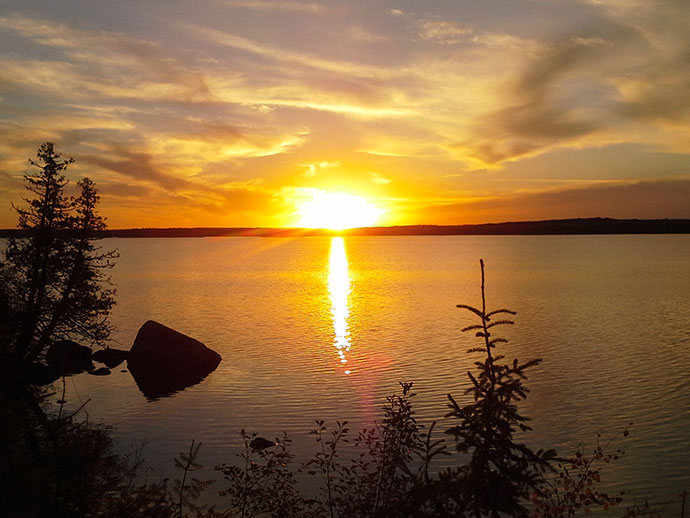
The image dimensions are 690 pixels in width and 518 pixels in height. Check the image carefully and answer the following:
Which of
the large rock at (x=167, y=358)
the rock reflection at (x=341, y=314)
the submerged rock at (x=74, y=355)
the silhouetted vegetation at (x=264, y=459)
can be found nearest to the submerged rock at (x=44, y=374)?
the submerged rock at (x=74, y=355)

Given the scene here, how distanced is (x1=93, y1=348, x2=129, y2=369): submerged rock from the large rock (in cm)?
179

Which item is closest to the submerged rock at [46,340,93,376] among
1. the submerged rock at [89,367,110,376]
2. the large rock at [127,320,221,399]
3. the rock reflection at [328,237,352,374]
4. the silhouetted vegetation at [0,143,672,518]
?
the submerged rock at [89,367,110,376]

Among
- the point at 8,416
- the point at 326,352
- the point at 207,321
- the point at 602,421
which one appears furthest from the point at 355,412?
the point at 207,321

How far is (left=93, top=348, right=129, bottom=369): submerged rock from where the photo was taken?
41.4 metres

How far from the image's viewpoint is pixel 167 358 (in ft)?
129

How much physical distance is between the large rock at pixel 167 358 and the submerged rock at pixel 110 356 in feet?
5.87

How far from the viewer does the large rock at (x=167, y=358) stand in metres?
37.2

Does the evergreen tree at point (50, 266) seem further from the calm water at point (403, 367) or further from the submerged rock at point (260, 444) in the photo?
the submerged rock at point (260, 444)

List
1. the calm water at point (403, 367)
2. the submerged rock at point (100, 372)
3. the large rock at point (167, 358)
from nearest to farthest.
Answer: the calm water at point (403, 367), the large rock at point (167, 358), the submerged rock at point (100, 372)

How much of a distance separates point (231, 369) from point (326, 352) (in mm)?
7973

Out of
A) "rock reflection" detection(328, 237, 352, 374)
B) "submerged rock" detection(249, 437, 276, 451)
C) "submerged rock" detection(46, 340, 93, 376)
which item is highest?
"submerged rock" detection(46, 340, 93, 376)

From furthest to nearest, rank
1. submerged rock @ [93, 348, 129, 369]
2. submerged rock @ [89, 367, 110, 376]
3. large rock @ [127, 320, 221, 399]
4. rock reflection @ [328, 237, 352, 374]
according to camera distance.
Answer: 1. rock reflection @ [328, 237, 352, 374]
2. submerged rock @ [93, 348, 129, 369]
3. submerged rock @ [89, 367, 110, 376]
4. large rock @ [127, 320, 221, 399]

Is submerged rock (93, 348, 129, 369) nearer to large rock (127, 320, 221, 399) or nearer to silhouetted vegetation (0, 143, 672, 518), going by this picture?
large rock (127, 320, 221, 399)

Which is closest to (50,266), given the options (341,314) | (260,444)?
(260,444)
